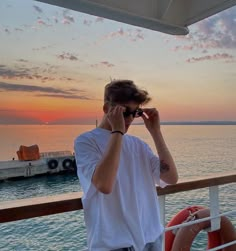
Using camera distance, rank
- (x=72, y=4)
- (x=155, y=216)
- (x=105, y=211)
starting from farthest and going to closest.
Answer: (x=72, y=4)
(x=155, y=216)
(x=105, y=211)

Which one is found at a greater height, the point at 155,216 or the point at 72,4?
the point at 72,4

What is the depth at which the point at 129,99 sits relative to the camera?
1.01 m

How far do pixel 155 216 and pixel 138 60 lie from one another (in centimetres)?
475

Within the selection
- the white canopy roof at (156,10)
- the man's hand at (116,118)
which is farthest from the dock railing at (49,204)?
the white canopy roof at (156,10)

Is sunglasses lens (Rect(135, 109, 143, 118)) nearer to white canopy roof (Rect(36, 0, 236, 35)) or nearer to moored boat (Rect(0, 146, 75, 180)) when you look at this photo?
white canopy roof (Rect(36, 0, 236, 35))

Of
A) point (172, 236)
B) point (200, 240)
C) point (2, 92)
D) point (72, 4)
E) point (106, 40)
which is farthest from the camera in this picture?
point (2, 92)

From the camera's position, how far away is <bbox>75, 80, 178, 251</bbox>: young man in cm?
90

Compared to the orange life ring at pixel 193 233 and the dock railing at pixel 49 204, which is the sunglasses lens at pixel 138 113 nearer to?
the dock railing at pixel 49 204

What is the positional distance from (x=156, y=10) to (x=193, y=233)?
139 centimetres

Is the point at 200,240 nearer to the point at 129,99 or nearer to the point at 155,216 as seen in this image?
the point at 155,216

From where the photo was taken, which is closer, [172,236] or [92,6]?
[92,6]

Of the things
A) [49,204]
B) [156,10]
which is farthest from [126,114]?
[156,10]

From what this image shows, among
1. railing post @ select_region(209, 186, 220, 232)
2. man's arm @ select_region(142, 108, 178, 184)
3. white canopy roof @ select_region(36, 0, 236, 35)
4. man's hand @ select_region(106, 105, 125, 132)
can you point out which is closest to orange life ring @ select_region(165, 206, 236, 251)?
railing post @ select_region(209, 186, 220, 232)

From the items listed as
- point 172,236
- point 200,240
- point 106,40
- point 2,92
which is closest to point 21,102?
point 2,92
